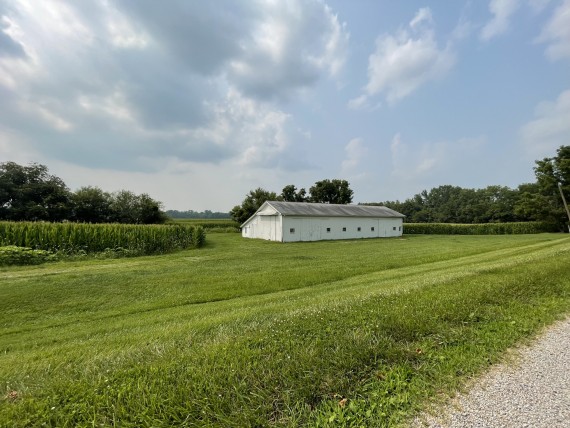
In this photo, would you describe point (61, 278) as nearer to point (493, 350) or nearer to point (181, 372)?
point (181, 372)

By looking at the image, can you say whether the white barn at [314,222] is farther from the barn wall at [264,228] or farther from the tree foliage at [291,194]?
the tree foliage at [291,194]

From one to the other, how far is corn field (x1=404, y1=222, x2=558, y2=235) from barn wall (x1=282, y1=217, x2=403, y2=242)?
438 inches

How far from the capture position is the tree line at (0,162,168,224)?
1398 inches

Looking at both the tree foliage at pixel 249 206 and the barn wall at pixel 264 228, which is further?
the tree foliage at pixel 249 206

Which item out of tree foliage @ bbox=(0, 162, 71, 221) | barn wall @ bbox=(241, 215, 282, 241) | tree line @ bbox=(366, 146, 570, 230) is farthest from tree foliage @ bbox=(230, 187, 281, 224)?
tree line @ bbox=(366, 146, 570, 230)

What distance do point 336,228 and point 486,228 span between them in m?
31.0

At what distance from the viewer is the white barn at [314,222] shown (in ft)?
96.7

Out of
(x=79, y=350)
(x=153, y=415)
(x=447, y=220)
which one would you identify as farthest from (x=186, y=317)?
(x=447, y=220)

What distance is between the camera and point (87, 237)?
1639 centimetres

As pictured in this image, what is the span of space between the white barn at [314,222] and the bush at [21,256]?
18788 mm

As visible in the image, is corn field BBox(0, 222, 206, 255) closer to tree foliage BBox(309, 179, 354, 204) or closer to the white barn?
the white barn

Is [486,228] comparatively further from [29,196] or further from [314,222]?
[29,196]

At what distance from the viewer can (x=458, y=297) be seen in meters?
4.77

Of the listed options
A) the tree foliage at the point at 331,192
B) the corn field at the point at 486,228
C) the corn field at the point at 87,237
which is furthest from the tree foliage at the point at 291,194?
the corn field at the point at 87,237
